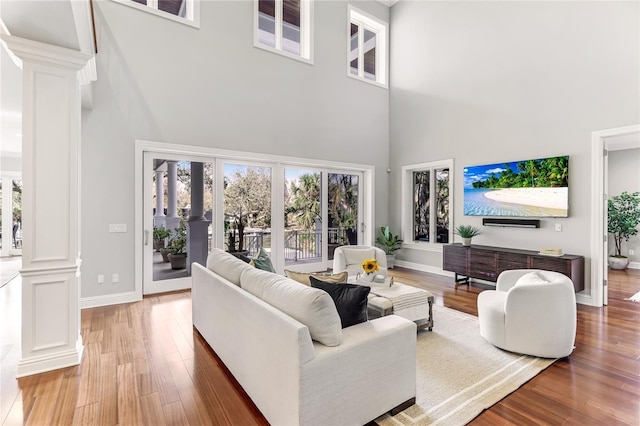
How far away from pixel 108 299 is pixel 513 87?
6.95 m

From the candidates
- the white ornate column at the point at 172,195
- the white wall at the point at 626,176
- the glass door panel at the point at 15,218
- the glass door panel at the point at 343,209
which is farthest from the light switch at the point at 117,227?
Answer: the white wall at the point at 626,176

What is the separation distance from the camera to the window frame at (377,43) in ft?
22.6

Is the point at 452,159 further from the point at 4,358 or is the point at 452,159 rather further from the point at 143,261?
the point at 4,358

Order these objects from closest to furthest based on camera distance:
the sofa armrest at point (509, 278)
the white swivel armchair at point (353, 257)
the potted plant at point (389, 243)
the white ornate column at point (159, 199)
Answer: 1. the sofa armrest at point (509, 278)
2. the white ornate column at point (159, 199)
3. the white swivel armchair at point (353, 257)
4. the potted plant at point (389, 243)

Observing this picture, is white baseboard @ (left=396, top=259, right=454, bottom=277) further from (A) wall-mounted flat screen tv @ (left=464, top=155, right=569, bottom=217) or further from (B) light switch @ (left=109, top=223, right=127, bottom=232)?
(B) light switch @ (left=109, top=223, right=127, bottom=232)

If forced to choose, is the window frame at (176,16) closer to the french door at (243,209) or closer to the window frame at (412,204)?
the french door at (243,209)

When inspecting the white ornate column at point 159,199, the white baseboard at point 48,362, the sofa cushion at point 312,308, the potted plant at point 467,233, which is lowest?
the white baseboard at point 48,362

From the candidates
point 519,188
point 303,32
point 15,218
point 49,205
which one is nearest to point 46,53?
point 49,205

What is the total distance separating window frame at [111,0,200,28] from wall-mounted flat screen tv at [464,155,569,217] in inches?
206

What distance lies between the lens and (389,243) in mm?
6809

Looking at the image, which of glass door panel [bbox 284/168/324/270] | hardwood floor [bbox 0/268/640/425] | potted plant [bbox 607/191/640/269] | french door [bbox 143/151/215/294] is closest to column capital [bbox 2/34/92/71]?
french door [bbox 143/151/215/294]

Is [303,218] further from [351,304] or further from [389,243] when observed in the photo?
[351,304]

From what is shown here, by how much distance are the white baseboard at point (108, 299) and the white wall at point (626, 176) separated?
9696 mm

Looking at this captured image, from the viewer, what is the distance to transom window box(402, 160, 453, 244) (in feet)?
20.7
